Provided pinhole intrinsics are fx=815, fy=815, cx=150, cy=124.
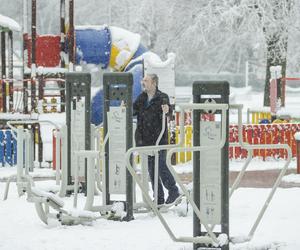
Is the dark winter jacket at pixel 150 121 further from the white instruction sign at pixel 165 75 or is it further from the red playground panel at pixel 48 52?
the red playground panel at pixel 48 52

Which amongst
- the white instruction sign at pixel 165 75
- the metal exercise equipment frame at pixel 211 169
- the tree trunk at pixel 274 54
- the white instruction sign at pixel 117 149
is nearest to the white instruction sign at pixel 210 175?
the metal exercise equipment frame at pixel 211 169

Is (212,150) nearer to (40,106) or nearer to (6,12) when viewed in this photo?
(40,106)

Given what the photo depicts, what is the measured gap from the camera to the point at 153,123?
10.0 metres

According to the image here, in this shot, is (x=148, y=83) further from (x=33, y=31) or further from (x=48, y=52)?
(x=48, y=52)

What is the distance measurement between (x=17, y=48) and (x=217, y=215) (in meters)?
67.4

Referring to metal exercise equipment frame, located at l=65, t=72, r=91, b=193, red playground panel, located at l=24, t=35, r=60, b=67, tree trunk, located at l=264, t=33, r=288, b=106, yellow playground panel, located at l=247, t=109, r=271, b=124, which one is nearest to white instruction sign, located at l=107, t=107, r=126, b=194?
metal exercise equipment frame, located at l=65, t=72, r=91, b=193

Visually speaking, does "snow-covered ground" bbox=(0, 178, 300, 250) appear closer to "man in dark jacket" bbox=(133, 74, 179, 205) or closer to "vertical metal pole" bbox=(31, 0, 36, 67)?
"man in dark jacket" bbox=(133, 74, 179, 205)

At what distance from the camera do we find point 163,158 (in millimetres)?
10047

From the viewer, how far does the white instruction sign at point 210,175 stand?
23.6 ft

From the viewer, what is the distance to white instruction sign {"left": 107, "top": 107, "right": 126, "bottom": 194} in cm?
948

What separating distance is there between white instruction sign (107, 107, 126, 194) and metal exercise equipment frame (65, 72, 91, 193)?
144 cm

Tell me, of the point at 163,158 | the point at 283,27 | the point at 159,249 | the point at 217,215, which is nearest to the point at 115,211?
the point at 163,158

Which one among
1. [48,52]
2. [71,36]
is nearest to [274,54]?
[71,36]

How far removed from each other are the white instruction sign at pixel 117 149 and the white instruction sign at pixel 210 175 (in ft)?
7.75
